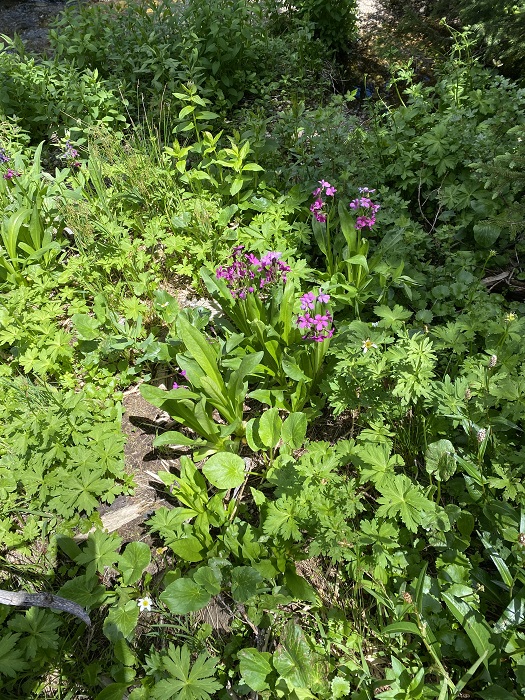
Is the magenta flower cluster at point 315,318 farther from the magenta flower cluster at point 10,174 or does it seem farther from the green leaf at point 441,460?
the magenta flower cluster at point 10,174

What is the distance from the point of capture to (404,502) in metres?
1.77

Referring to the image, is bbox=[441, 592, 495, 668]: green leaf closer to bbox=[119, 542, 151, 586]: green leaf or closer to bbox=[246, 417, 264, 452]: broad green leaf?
bbox=[246, 417, 264, 452]: broad green leaf

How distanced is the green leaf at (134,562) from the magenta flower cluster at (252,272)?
1.34 m

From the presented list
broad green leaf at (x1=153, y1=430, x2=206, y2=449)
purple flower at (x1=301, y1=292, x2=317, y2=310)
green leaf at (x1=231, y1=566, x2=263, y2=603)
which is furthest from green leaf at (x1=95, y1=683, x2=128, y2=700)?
purple flower at (x1=301, y1=292, x2=317, y2=310)

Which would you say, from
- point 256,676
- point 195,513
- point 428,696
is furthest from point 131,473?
point 428,696

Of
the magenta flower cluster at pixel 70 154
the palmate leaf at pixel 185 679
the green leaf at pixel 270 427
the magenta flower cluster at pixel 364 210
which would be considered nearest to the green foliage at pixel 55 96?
the magenta flower cluster at pixel 70 154

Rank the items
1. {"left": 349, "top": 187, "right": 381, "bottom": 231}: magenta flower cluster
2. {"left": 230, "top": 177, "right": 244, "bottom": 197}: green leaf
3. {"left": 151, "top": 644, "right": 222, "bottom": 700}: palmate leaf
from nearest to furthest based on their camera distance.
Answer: {"left": 151, "top": 644, "right": 222, "bottom": 700}: palmate leaf → {"left": 349, "top": 187, "right": 381, "bottom": 231}: magenta flower cluster → {"left": 230, "top": 177, "right": 244, "bottom": 197}: green leaf

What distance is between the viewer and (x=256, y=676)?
1650mm

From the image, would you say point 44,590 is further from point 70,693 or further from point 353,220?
point 353,220

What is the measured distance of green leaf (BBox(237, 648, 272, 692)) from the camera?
1.64 metres

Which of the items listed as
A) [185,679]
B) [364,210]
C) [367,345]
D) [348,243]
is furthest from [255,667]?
[364,210]

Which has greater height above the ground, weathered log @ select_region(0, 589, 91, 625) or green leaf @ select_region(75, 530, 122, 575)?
green leaf @ select_region(75, 530, 122, 575)

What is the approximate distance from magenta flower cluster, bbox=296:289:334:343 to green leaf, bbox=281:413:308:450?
0.39 metres

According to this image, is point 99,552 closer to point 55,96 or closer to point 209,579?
point 209,579
